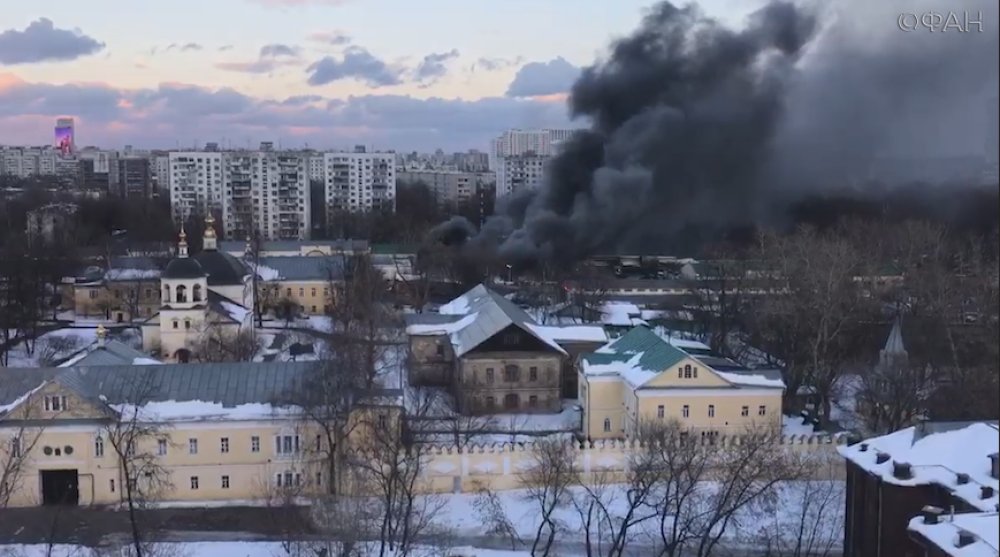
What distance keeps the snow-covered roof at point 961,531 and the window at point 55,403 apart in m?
11.9

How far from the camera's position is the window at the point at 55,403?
15.0 m

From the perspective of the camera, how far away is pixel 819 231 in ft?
118

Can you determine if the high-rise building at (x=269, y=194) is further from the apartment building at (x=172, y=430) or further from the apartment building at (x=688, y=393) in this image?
the apartment building at (x=172, y=430)

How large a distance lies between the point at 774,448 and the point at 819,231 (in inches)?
848

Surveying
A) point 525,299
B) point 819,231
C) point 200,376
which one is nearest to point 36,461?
point 200,376

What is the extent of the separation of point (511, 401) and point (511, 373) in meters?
0.60

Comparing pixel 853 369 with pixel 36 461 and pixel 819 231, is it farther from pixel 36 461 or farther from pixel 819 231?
pixel 36 461

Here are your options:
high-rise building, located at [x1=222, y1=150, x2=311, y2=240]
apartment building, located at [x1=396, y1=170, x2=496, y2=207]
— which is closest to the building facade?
high-rise building, located at [x1=222, y1=150, x2=311, y2=240]

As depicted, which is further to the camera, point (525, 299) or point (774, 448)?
point (525, 299)

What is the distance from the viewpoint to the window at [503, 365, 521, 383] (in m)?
21.0

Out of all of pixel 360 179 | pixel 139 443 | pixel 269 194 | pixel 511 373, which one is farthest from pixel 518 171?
pixel 139 443

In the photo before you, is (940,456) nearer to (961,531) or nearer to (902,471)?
(902,471)

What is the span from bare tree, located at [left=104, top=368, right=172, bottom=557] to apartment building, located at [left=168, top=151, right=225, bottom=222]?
46977mm

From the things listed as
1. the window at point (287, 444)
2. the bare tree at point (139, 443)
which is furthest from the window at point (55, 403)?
the window at point (287, 444)
